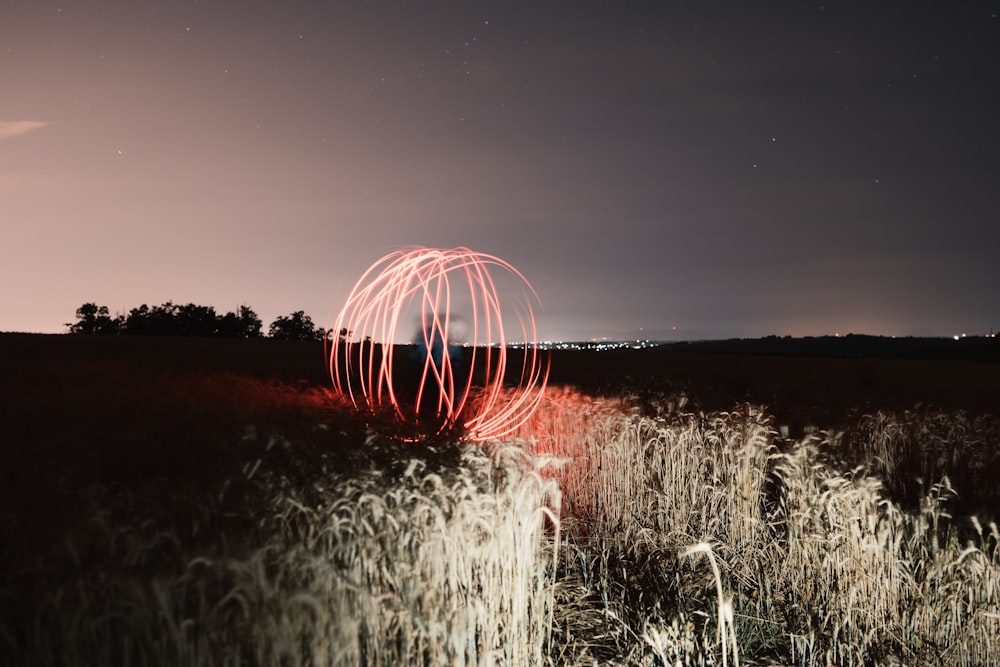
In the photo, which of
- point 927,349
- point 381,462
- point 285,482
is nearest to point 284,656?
point 285,482

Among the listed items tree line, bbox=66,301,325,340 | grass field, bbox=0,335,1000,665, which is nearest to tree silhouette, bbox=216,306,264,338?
tree line, bbox=66,301,325,340

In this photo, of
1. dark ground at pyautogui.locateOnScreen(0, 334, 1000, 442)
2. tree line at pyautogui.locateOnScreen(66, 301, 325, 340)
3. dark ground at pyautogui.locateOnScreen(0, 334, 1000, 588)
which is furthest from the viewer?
tree line at pyautogui.locateOnScreen(66, 301, 325, 340)

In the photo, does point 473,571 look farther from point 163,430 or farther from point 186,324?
point 186,324

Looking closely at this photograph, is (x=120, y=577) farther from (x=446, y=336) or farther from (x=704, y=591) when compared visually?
(x=446, y=336)

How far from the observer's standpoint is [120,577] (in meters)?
3.21

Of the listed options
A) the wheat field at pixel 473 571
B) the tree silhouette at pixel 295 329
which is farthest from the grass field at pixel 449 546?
the tree silhouette at pixel 295 329

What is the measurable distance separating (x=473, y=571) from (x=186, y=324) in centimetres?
5214

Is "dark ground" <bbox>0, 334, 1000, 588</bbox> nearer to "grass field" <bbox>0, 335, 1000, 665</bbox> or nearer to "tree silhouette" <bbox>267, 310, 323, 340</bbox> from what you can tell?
"grass field" <bbox>0, 335, 1000, 665</bbox>

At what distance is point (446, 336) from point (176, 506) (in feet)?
16.7

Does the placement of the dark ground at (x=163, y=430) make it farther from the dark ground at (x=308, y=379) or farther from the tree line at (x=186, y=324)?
the tree line at (x=186, y=324)

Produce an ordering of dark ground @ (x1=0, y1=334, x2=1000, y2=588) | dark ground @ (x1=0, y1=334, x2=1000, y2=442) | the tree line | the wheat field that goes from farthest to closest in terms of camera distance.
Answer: the tree line < dark ground @ (x1=0, y1=334, x2=1000, y2=442) < dark ground @ (x1=0, y1=334, x2=1000, y2=588) < the wheat field

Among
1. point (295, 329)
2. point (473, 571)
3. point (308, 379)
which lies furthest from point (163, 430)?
point (295, 329)

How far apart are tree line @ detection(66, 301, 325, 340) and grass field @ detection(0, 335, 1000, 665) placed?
4361 cm

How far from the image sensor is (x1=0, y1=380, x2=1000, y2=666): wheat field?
3.40 meters
